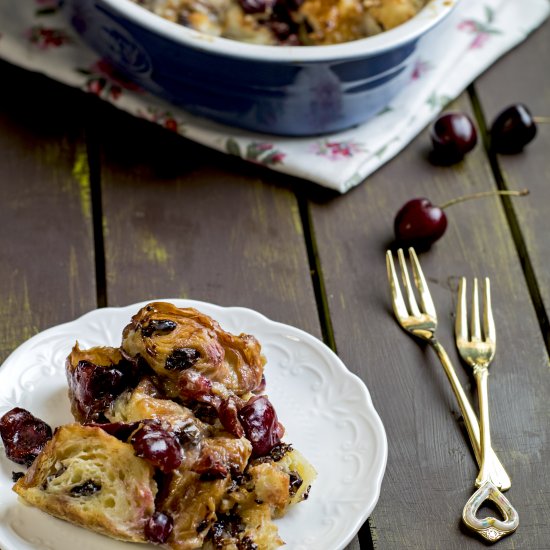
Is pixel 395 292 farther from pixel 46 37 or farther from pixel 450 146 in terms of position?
pixel 46 37

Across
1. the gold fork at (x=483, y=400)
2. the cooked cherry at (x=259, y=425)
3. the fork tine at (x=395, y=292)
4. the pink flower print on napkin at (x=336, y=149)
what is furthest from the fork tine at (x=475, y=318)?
the cooked cherry at (x=259, y=425)

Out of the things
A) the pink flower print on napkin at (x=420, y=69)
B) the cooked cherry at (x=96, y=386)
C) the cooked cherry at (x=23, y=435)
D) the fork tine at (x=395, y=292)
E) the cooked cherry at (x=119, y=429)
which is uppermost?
the pink flower print on napkin at (x=420, y=69)

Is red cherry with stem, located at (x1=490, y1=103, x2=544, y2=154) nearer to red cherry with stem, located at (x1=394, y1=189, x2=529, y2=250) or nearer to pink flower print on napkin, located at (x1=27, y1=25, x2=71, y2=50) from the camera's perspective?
red cherry with stem, located at (x1=394, y1=189, x2=529, y2=250)

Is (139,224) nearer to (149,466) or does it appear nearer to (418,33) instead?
(418,33)

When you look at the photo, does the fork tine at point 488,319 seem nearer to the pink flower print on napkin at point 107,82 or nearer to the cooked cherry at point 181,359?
the cooked cherry at point 181,359

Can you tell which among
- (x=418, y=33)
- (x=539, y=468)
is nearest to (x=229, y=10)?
(x=418, y=33)

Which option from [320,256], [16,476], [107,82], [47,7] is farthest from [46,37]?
[16,476]

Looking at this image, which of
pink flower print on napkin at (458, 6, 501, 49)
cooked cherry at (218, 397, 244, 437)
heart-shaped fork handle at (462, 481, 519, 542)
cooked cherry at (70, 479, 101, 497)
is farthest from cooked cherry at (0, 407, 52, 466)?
pink flower print on napkin at (458, 6, 501, 49)
